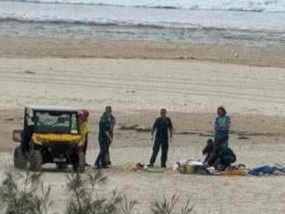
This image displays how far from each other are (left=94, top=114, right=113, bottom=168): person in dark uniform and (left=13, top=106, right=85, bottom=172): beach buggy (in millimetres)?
858

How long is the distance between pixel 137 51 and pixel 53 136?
30.8 metres

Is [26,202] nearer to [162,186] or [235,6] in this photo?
[162,186]

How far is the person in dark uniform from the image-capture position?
76.6 ft

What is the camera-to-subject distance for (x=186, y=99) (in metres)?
36.0

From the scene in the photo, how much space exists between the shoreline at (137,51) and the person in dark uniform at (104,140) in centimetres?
2440

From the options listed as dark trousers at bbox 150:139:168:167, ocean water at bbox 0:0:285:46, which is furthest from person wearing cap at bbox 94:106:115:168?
ocean water at bbox 0:0:285:46

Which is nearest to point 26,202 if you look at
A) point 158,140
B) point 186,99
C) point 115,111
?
point 158,140

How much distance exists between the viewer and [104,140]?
77.6ft

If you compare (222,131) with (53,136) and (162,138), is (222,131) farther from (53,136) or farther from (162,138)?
(53,136)

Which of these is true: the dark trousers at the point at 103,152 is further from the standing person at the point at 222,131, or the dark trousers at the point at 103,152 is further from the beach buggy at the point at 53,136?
the standing person at the point at 222,131

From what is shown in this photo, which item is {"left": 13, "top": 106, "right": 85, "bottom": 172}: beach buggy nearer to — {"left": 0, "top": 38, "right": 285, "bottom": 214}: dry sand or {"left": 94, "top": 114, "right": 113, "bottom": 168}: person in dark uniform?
{"left": 0, "top": 38, "right": 285, "bottom": 214}: dry sand

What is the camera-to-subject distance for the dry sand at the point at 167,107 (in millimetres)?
20422

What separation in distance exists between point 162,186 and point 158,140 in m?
3.22

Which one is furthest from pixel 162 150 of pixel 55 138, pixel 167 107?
pixel 167 107
